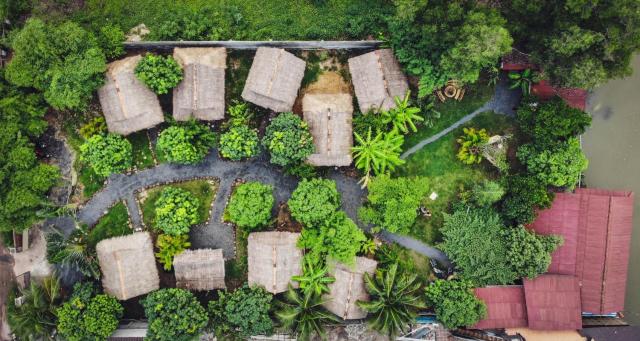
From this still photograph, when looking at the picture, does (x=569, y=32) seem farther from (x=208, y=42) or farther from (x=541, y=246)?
(x=208, y=42)

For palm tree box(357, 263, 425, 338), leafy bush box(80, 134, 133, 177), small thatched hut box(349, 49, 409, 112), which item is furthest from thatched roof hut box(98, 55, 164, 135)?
palm tree box(357, 263, 425, 338)

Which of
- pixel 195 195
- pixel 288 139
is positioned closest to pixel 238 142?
pixel 288 139

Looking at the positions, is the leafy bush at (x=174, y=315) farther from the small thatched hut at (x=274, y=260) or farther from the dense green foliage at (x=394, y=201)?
the dense green foliage at (x=394, y=201)

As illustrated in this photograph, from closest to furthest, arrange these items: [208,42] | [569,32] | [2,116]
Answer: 1. [569,32]
2. [2,116]
3. [208,42]

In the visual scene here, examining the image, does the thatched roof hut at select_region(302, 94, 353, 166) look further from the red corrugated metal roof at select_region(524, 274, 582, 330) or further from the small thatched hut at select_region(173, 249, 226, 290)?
the red corrugated metal roof at select_region(524, 274, 582, 330)

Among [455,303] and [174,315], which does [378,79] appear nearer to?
[455,303]

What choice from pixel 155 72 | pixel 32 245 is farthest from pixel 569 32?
pixel 32 245
